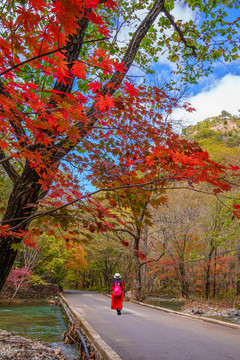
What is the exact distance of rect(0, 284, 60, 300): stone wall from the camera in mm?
18656

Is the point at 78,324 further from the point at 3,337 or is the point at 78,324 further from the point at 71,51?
the point at 71,51

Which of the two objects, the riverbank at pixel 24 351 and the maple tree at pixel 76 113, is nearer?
the maple tree at pixel 76 113

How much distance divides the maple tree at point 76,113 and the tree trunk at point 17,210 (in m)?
0.01

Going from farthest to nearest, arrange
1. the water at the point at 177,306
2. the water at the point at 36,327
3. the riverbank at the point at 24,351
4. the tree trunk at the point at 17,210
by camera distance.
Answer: the water at the point at 177,306
the water at the point at 36,327
the riverbank at the point at 24,351
the tree trunk at the point at 17,210

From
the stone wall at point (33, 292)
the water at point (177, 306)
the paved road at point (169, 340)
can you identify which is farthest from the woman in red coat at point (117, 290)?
the stone wall at point (33, 292)

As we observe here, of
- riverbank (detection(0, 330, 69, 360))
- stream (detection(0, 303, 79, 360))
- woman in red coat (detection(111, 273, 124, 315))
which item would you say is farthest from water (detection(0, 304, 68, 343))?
woman in red coat (detection(111, 273, 124, 315))

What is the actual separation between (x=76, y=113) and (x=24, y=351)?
6.35m

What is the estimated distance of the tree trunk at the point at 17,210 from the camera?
301 centimetres

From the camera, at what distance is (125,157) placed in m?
4.04

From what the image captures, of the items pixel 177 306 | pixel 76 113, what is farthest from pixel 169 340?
pixel 177 306

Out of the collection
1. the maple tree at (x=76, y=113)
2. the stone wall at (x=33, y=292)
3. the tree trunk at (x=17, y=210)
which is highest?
the maple tree at (x=76, y=113)

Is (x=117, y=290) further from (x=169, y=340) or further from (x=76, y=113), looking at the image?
(x=76, y=113)

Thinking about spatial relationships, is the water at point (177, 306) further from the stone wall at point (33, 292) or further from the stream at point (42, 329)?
the stone wall at point (33, 292)

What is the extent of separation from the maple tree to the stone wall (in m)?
17.9
